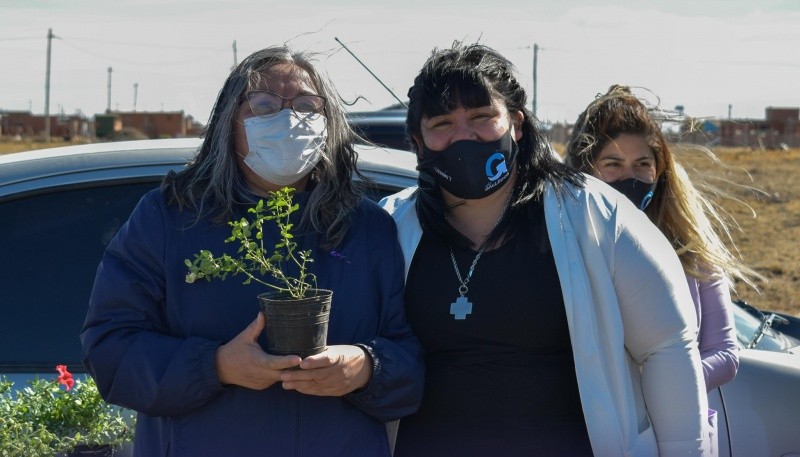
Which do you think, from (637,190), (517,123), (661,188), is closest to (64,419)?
(517,123)

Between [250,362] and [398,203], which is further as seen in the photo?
[398,203]

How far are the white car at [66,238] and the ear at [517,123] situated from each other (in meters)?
0.78

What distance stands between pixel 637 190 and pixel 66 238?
1920mm

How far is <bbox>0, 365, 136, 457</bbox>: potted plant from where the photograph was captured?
3.14 metres

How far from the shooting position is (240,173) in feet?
9.12

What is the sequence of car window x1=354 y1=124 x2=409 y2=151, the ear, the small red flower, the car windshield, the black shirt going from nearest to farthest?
the black shirt < the ear < the small red flower < the car windshield < car window x1=354 y1=124 x2=409 y2=151

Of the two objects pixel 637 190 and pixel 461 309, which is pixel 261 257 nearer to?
pixel 461 309

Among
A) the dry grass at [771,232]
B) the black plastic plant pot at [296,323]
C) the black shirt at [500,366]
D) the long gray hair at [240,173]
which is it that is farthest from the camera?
the dry grass at [771,232]

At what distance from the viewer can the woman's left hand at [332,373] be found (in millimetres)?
2426

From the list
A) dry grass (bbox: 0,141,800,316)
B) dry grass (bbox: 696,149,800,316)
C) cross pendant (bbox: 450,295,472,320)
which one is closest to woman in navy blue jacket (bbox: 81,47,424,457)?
cross pendant (bbox: 450,295,472,320)

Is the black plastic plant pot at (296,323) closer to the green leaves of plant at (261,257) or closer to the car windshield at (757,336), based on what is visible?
the green leaves of plant at (261,257)

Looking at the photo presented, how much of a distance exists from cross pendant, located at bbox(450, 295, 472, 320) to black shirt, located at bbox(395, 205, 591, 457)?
0.01 meters

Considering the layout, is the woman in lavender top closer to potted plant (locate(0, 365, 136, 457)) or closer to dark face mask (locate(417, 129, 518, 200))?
dark face mask (locate(417, 129, 518, 200))

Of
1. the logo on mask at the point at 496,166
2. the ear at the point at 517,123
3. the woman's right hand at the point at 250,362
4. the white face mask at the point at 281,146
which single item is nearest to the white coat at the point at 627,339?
the logo on mask at the point at 496,166
